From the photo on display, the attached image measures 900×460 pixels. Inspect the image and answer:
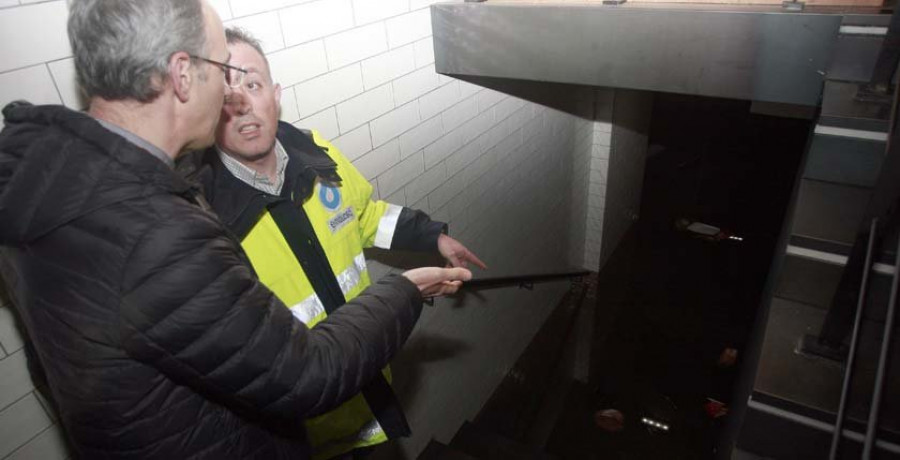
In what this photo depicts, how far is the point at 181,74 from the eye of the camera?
1.03 metres

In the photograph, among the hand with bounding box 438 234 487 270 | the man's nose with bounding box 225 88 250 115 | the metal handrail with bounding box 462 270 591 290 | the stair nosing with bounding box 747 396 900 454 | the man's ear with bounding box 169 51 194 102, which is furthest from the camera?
the metal handrail with bounding box 462 270 591 290

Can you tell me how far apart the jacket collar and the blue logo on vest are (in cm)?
4

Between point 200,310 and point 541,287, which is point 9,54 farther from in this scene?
point 541,287

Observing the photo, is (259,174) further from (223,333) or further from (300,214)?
(223,333)

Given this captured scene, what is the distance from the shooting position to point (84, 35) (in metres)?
0.98

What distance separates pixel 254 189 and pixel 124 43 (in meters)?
0.57

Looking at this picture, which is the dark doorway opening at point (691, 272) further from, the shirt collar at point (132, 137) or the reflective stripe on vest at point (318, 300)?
the shirt collar at point (132, 137)

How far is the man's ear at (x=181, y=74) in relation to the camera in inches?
39.6

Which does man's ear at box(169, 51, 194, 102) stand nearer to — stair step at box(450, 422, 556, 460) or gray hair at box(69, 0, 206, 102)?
gray hair at box(69, 0, 206, 102)

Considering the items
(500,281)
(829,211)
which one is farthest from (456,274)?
(500,281)

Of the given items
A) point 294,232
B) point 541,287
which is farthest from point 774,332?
point 541,287

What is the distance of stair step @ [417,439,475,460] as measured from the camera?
3.17 m

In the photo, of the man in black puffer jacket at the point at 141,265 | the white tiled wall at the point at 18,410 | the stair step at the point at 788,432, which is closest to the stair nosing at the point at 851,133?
the stair step at the point at 788,432

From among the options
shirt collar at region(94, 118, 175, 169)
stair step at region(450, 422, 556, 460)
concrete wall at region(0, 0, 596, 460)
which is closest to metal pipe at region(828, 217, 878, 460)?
shirt collar at region(94, 118, 175, 169)
